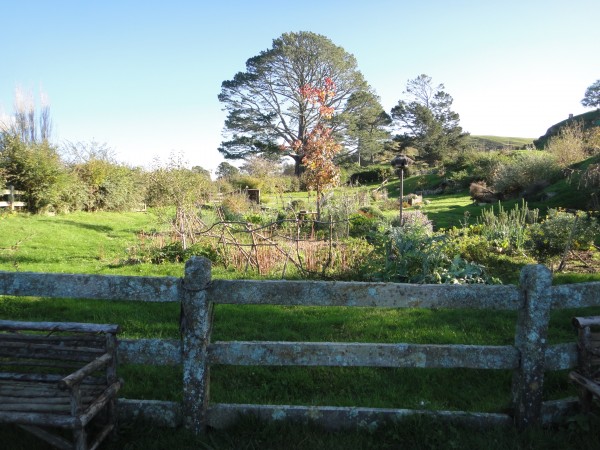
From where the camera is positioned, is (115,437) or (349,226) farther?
(349,226)

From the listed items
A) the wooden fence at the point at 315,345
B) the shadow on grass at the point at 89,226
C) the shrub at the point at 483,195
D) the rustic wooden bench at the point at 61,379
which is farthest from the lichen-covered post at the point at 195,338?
the shrub at the point at 483,195

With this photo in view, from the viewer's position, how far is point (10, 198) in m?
18.3

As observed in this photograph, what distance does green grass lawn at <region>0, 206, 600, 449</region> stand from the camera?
9.30ft

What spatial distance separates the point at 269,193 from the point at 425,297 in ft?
86.7

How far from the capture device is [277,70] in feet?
136

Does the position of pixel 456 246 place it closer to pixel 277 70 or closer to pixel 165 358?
pixel 165 358

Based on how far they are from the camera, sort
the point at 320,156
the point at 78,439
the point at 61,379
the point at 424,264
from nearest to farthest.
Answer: the point at 78,439 → the point at 61,379 → the point at 424,264 → the point at 320,156

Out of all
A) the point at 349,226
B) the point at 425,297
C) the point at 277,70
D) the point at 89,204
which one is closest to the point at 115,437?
the point at 425,297

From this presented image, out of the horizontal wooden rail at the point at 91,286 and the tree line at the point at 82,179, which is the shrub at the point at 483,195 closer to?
the tree line at the point at 82,179

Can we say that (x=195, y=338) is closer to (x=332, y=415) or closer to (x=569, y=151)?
(x=332, y=415)

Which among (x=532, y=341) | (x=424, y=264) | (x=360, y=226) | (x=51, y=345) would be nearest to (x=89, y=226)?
(x=360, y=226)

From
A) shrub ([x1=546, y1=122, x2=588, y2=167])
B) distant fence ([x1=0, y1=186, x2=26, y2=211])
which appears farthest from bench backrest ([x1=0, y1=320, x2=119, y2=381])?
shrub ([x1=546, y1=122, x2=588, y2=167])

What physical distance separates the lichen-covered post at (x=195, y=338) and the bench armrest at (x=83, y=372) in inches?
18.3

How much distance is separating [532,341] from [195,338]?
214cm
